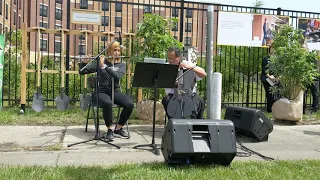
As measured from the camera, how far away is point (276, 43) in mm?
8773

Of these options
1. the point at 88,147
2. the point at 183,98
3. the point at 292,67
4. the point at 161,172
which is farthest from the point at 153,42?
the point at 161,172

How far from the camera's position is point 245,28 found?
32.1 feet

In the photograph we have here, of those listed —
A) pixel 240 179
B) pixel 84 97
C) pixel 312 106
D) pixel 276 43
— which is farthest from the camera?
pixel 312 106

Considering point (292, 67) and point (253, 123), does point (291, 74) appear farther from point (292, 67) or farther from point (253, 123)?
point (253, 123)

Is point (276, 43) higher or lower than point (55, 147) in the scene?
higher

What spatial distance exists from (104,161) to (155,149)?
0.87m

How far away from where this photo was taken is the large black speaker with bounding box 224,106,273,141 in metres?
6.04

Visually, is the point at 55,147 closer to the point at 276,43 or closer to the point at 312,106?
the point at 276,43

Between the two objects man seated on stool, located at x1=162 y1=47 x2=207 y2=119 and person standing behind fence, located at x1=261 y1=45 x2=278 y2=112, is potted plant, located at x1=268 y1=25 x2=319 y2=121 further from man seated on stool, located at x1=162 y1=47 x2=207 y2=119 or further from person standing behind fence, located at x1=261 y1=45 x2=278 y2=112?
man seated on stool, located at x1=162 y1=47 x2=207 y2=119

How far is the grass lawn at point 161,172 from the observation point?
3.92m

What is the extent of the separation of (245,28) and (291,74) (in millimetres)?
2306

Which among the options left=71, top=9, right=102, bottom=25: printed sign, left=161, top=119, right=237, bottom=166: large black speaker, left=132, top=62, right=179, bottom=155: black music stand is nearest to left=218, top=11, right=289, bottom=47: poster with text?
left=71, top=9, right=102, bottom=25: printed sign

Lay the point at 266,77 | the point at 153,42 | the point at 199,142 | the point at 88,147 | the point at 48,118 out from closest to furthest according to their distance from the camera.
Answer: the point at 199,142 → the point at 88,147 → the point at 153,42 → the point at 48,118 → the point at 266,77

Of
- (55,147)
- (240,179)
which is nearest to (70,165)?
(55,147)
